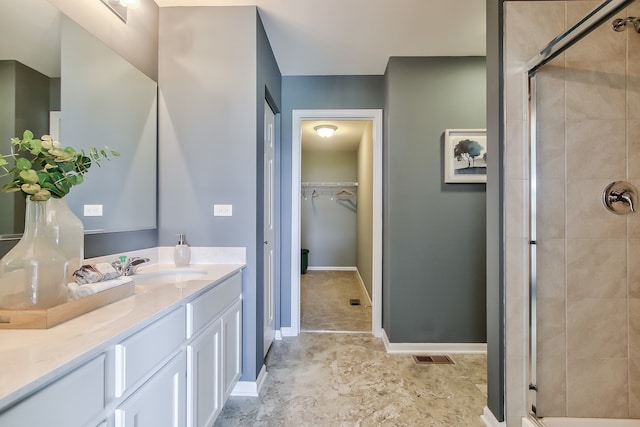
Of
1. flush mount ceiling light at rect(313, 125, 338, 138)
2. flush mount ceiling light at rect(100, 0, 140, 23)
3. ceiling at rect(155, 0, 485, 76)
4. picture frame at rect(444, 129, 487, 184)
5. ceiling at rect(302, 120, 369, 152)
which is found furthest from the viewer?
ceiling at rect(302, 120, 369, 152)

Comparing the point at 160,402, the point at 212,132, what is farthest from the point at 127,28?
the point at 160,402

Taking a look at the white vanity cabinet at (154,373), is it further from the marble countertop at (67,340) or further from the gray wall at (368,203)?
the gray wall at (368,203)

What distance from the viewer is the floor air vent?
242 cm

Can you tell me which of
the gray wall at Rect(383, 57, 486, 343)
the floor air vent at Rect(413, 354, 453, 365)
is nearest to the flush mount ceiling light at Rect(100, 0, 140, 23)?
the gray wall at Rect(383, 57, 486, 343)

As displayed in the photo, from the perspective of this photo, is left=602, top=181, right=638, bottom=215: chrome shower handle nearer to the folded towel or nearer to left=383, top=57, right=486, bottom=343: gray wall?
left=383, top=57, right=486, bottom=343: gray wall

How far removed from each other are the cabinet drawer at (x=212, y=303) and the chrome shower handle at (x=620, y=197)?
2.11 meters

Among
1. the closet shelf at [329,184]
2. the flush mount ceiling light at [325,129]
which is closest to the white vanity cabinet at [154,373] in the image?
the flush mount ceiling light at [325,129]

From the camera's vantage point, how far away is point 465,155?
8.38ft

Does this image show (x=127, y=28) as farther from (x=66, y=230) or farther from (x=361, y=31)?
(x=361, y=31)

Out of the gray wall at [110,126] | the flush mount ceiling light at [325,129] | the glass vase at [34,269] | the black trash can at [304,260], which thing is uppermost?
the flush mount ceiling light at [325,129]

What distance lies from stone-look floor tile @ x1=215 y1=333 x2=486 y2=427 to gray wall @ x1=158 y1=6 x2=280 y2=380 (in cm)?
28

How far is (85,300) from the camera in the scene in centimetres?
99

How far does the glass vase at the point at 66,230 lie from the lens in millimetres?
1018

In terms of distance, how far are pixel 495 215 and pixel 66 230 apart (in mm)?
2007
